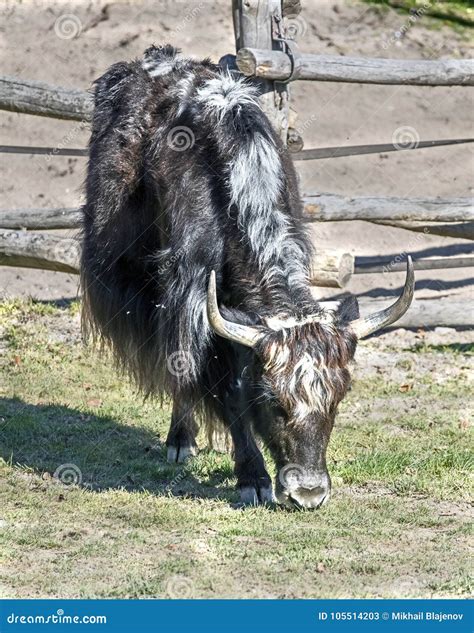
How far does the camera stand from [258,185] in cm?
631

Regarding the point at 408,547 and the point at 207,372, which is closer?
the point at 408,547

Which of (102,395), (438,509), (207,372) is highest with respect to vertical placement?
(207,372)

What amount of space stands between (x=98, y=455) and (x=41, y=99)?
148 inches

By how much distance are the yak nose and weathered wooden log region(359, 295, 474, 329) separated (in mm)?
4740

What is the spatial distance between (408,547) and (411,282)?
1379 millimetres

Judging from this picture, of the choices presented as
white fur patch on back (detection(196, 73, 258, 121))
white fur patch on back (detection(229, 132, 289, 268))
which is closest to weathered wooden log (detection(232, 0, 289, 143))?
white fur patch on back (detection(196, 73, 258, 121))

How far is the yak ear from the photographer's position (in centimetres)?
598

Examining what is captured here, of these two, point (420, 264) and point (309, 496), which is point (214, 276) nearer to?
point (309, 496)

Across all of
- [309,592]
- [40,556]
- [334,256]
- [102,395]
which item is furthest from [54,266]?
[309,592]

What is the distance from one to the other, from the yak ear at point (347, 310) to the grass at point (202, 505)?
1107mm

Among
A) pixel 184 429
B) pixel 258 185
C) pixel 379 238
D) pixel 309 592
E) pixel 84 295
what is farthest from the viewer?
pixel 379 238

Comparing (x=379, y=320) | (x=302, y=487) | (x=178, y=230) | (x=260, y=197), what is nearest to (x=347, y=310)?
(x=379, y=320)

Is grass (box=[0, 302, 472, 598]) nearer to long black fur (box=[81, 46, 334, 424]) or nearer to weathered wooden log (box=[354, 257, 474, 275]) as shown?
long black fur (box=[81, 46, 334, 424])

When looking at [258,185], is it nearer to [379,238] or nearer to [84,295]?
[84,295]
